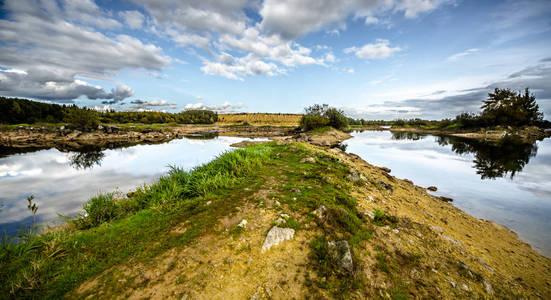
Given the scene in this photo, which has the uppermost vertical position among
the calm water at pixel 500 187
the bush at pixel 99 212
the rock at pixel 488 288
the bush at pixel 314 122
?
the bush at pixel 314 122

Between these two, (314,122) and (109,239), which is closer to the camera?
(109,239)

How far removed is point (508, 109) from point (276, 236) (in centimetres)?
7267

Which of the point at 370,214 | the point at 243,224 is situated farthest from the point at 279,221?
the point at 370,214

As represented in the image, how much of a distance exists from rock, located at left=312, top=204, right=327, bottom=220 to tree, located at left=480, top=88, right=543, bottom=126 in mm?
70859

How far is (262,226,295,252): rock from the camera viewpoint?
3848mm

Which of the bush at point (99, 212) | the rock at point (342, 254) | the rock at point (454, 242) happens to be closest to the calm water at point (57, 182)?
the bush at point (99, 212)

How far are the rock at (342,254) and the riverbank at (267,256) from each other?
2 cm

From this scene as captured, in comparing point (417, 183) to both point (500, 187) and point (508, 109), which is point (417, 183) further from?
point (508, 109)

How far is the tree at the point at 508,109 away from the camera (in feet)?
150

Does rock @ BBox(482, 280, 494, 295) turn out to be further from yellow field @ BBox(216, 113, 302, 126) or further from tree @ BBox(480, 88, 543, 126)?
yellow field @ BBox(216, 113, 302, 126)

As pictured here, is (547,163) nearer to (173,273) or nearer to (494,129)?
(173,273)

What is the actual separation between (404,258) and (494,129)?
70.7 meters

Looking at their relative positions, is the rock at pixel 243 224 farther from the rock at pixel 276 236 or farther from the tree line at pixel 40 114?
the tree line at pixel 40 114

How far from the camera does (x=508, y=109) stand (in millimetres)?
45406
